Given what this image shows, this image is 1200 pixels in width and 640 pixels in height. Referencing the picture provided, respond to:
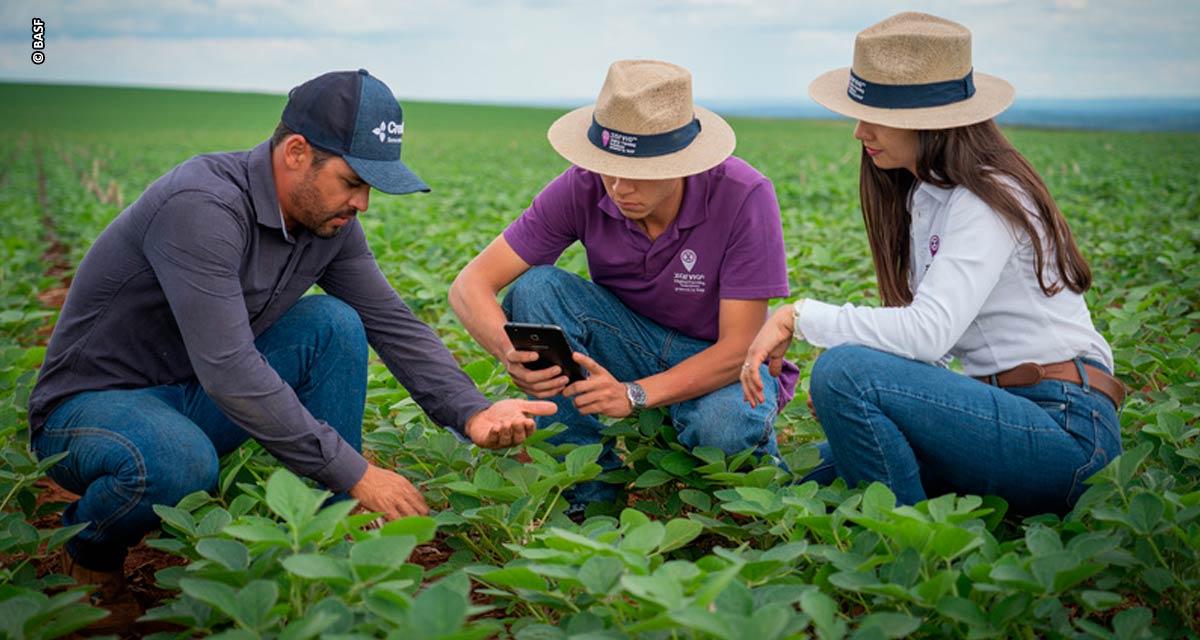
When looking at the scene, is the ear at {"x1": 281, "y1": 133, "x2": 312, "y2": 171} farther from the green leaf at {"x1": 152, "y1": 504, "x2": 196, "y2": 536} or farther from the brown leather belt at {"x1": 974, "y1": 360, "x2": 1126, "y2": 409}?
the brown leather belt at {"x1": 974, "y1": 360, "x2": 1126, "y2": 409}

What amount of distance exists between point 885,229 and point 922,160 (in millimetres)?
229

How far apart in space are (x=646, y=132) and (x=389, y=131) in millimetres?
590

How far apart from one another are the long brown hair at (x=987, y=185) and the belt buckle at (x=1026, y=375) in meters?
0.17

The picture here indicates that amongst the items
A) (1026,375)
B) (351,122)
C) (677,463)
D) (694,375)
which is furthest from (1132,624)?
(351,122)

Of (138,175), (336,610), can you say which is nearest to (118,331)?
(336,610)

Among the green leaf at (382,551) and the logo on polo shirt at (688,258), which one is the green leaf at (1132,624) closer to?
the green leaf at (382,551)

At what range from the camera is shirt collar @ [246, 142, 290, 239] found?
2.18m

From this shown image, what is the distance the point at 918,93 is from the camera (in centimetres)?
222

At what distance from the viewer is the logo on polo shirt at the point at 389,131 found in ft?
7.05

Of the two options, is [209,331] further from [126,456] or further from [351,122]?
[351,122]

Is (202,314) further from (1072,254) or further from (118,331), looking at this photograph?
(1072,254)

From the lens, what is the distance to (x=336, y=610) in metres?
1.52

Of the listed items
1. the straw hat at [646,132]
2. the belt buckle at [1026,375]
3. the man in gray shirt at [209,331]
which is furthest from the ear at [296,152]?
the belt buckle at [1026,375]

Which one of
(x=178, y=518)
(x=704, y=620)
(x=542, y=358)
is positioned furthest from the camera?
(x=542, y=358)
